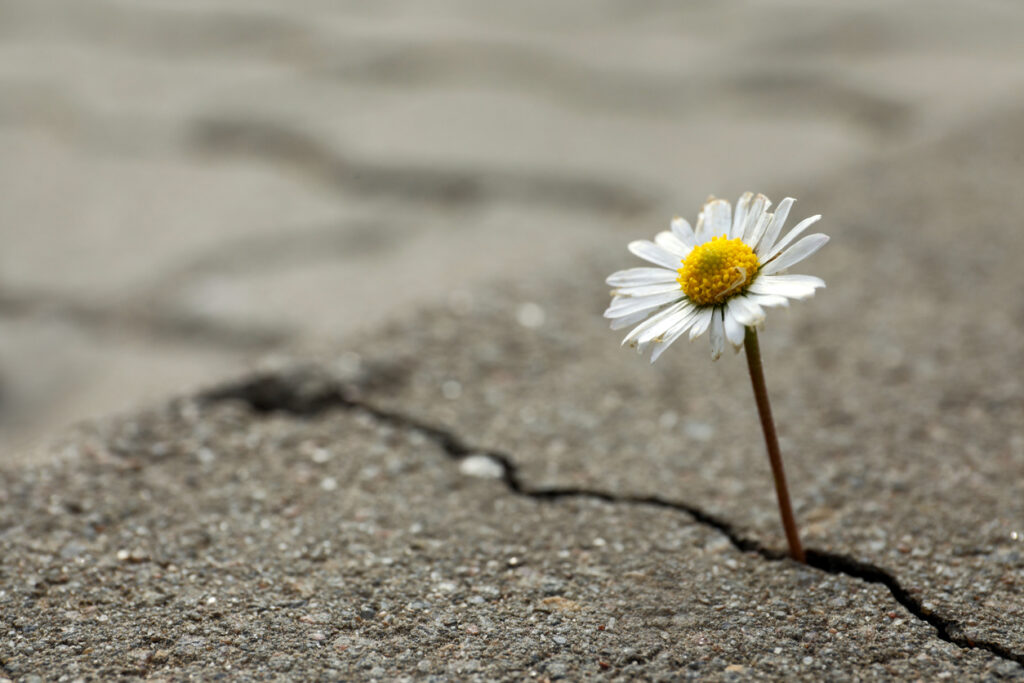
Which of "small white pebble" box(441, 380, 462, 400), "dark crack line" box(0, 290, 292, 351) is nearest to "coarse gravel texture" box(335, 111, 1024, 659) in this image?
"small white pebble" box(441, 380, 462, 400)

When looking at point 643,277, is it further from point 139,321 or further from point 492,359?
point 139,321

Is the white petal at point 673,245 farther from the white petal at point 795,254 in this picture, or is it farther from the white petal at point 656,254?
the white petal at point 795,254

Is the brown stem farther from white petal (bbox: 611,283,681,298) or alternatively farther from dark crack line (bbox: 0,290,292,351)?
dark crack line (bbox: 0,290,292,351)

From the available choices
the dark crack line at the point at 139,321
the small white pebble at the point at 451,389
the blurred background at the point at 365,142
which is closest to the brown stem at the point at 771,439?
the small white pebble at the point at 451,389

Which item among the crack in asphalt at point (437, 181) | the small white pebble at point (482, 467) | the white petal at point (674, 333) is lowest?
the small white pebble at point (482, 467)

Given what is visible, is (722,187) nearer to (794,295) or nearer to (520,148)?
(520,148)

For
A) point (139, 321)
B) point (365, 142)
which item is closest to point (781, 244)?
point (139, 321)
